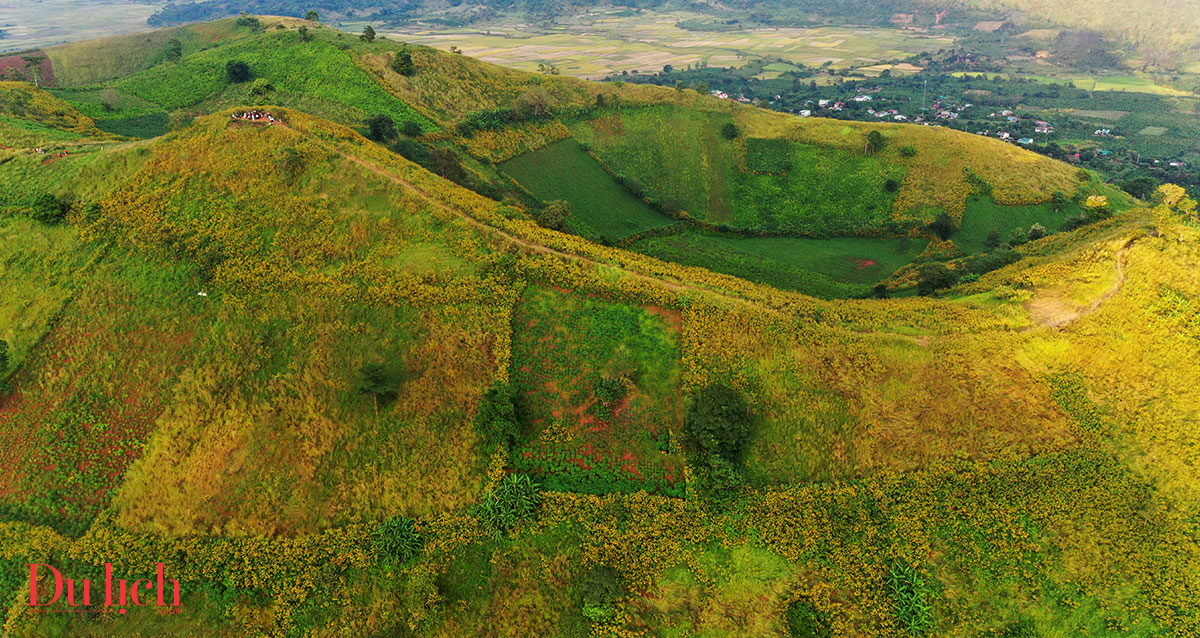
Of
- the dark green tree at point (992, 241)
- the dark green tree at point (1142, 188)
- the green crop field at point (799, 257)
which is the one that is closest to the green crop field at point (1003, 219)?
the dark green tree at point (992, 241)

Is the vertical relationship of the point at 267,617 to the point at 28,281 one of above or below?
below

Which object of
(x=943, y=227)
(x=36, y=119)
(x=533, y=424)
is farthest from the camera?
(x=943, y=227)

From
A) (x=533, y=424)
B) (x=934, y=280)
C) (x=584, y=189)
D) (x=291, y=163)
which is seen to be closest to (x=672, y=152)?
Result: (x=584, y=189)

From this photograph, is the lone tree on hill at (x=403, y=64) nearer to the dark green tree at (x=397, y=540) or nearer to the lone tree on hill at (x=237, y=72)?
the lone tree on hill at (x=237, y=72)

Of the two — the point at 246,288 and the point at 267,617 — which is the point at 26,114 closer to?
the point at 246,288

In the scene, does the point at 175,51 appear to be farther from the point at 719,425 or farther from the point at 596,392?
the point at 719,425

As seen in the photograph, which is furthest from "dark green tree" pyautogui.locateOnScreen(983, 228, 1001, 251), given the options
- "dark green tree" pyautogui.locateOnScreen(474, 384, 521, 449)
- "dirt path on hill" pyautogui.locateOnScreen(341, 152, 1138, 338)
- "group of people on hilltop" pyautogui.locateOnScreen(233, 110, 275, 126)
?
"group of people on hilltop" pyautogui.locateOnScreen(233, 110, 275, 126)

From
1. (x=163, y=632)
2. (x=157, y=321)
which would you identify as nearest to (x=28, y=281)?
(x=157, y=321)
